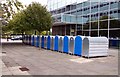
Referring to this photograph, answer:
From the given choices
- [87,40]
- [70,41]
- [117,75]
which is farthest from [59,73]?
[70,41]

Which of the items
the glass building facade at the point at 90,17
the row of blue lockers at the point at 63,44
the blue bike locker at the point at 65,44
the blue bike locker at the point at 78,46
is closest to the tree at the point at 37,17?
the row of blue lockers at the point at 63,44

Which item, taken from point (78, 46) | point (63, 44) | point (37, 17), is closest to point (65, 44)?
point (63, 44)

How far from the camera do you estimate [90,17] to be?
86.1 feet

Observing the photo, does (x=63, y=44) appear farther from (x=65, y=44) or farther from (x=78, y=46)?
(x=78, y=46)

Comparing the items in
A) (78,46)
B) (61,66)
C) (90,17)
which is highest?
(90,17)

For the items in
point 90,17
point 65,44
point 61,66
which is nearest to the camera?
point 61,66

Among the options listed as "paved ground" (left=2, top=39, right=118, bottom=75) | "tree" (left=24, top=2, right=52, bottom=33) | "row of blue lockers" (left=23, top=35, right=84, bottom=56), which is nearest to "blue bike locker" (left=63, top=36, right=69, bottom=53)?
"row of blue lockers" (left=23, top=35, right=84, bottom=56)

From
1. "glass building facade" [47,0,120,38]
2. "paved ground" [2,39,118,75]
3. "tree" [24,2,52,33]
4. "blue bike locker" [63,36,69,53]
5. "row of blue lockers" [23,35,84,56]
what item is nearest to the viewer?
"paved ground" [2,39,118,75]

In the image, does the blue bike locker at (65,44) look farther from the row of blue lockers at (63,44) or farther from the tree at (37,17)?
the tree at (37,17)

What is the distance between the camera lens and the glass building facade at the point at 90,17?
74.8 feet

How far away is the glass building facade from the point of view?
74.8 feet

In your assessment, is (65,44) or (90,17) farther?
(90,17)

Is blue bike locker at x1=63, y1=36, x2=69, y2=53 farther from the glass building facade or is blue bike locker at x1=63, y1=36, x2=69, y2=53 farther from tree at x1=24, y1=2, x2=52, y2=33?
the glass building facade

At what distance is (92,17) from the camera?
25.9m
